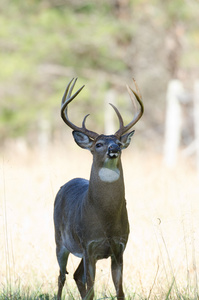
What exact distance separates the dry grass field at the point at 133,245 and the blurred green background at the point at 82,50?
857 centimetres

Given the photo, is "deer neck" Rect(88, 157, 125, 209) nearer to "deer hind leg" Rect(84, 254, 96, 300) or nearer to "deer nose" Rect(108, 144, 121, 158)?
"deer nose" Rect(108, 144, 121, 158)

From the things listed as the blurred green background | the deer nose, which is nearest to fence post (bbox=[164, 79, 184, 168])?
the blurred green background

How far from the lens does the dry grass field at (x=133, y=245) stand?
160 inches

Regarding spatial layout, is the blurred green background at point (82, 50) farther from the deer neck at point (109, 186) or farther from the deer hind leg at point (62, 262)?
the deer neck at point (109, 186)

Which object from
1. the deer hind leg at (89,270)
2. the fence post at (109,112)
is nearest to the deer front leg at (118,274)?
the deer hind leg at (89,270)

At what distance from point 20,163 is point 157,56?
33.0ft

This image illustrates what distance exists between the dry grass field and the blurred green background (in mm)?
8566

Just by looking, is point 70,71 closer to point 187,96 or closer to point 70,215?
point 187,96

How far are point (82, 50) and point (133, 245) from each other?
13621 mm

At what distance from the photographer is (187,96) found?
46.8 ft

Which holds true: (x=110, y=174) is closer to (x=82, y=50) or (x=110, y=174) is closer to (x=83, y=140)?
(x=83, y=140)

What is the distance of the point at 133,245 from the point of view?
5.22 metres

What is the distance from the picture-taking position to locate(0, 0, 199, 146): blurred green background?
17281 mm

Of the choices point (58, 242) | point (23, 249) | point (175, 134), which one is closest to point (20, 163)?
point (175, 134)
